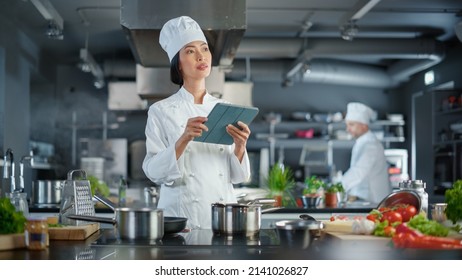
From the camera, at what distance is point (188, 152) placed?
2633 millimetres

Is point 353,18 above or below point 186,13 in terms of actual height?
above

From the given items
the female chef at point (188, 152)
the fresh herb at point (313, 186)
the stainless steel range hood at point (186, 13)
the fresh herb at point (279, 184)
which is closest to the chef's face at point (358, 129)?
the fresh herb at point (313, 186)

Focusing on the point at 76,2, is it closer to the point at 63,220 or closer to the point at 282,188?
the point at 282,188

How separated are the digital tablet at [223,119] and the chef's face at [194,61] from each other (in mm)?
413

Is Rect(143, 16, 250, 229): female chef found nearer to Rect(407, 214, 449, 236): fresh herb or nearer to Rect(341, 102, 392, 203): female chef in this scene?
Rect(407, 214, 449, 236): fresh herb

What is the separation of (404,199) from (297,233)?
611mm

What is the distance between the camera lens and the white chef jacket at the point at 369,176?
473 centimetres

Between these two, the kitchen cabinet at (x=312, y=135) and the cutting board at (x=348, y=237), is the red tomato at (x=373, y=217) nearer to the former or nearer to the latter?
the cutting board at (x=348, y=237)

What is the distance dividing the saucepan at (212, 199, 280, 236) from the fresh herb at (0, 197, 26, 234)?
54cm

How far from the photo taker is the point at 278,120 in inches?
301

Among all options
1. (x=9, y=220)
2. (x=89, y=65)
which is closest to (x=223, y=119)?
(x=9, y=220)

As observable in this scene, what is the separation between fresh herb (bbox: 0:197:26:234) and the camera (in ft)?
5.74

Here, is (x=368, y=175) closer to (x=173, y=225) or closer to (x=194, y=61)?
(x=194, y=61)

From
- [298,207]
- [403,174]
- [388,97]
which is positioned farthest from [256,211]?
[388,97]
